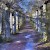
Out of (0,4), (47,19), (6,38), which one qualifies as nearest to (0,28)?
(6,38)

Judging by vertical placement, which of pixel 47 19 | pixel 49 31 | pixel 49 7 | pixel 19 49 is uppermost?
pixel 49 7

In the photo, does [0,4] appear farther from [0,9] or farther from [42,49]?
[42,49]

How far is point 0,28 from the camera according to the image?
1540 centimetres

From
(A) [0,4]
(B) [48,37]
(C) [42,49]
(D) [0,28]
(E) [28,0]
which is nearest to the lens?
(C) [42,49]

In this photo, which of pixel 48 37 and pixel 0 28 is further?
pixel 0 28

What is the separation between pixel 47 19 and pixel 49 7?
2.47 ft

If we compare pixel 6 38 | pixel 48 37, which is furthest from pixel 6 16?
pixel 48 37

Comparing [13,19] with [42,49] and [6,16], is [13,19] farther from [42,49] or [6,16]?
[42,49]

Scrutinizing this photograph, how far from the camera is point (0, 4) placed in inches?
489

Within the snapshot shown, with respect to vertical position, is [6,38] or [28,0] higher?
[28,0]

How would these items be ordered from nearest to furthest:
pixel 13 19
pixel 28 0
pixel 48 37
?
pixel 48 37 < pixel 13 19 < pixel 28 0

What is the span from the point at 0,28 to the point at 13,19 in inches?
131

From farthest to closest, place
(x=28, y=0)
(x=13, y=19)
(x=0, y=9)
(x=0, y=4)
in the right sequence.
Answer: (x=28, y=0) < (x=13, y=19) < (x=0, y=9) < (x=0, y=4)

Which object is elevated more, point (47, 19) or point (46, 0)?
point (46, 0)
